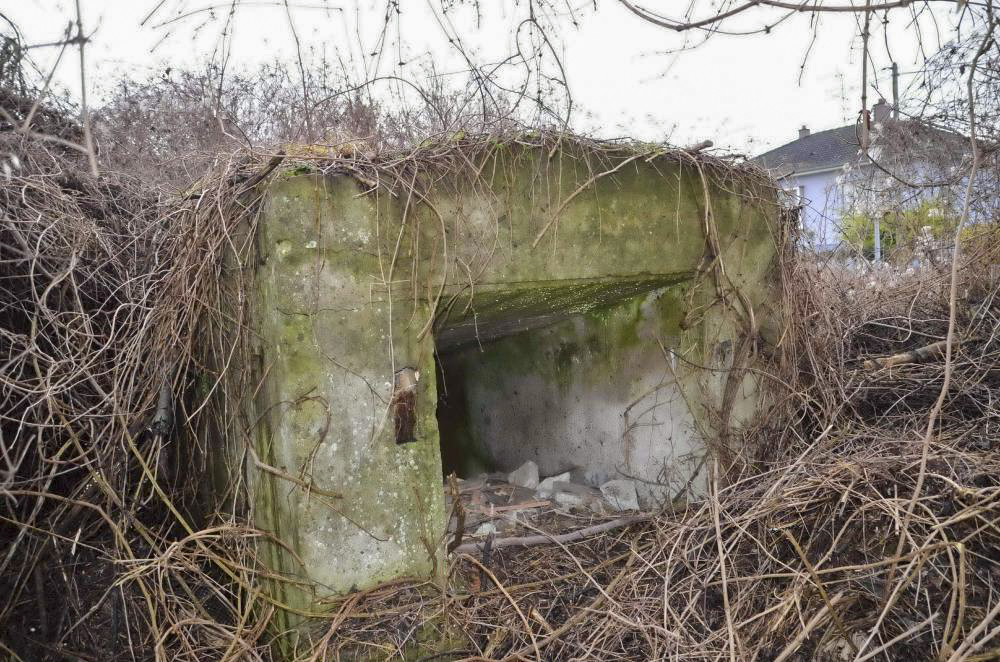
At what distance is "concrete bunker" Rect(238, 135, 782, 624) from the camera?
2.66 m

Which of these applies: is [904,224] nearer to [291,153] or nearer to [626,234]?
[626,234]

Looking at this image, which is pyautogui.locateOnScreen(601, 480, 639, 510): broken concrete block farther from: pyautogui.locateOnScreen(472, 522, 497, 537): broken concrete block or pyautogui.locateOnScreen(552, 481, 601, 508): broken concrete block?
pyautogui.locateOnScreen(472, 522, 497, 537): broken concrete block

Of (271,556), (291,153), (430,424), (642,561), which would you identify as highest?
(291,153)

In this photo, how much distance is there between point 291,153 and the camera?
8.96ft

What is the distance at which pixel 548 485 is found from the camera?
3.91m

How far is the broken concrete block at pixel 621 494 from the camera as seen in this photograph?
3.66 meters

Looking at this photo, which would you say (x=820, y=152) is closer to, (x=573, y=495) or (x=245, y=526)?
(x=573, y=495)

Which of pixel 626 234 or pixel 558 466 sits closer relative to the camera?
pixel 626 234

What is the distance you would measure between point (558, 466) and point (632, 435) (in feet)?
2.19

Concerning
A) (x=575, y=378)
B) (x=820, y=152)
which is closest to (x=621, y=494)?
(x=575, y=378)

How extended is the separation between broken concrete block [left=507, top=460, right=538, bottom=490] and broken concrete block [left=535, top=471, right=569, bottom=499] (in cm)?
5

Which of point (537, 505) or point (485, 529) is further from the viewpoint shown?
point (537, 505)

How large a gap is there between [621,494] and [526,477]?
2.00 ft

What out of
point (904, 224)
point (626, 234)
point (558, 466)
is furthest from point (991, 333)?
point (904, 224)
